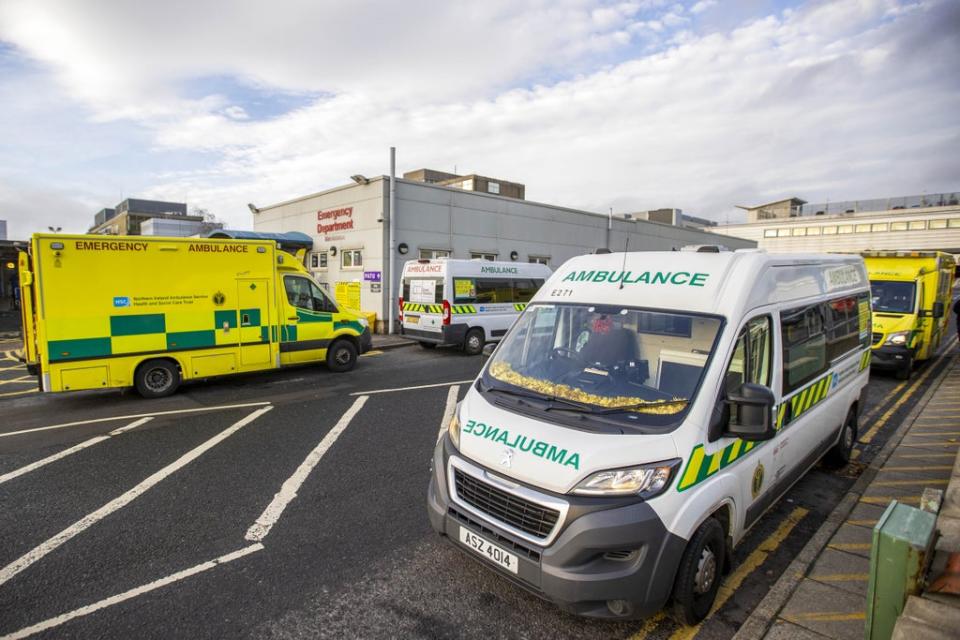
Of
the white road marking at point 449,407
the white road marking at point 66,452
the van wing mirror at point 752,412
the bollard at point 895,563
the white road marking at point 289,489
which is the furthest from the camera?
the white road marking at point 449,407

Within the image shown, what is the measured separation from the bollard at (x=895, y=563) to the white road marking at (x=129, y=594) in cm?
391

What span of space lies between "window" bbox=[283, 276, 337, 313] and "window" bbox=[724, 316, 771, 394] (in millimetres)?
8732

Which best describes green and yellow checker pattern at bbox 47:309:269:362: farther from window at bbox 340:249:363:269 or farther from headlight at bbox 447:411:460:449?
window at bbox 340:249:363:269

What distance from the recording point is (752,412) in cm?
296

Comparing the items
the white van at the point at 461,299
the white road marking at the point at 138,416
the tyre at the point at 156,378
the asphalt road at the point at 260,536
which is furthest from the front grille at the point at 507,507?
the white van at the point at 461,299

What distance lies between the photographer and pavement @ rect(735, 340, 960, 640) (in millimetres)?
2980

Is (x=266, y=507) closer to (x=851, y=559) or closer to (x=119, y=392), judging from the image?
(x=851, y=559)

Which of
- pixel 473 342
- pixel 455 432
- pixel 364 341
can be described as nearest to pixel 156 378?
pixel 364 341

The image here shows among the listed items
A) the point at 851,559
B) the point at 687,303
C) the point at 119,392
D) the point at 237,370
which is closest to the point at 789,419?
the point at 851,559

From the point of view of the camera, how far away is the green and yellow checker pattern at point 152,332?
7.80 meters

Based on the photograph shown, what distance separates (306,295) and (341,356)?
153 cm

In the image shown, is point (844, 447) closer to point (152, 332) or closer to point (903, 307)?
point (903, 307)

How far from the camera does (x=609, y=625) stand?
3090 mm

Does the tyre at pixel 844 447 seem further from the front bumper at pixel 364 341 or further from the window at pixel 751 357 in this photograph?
the front bumper at pixel 364 341
